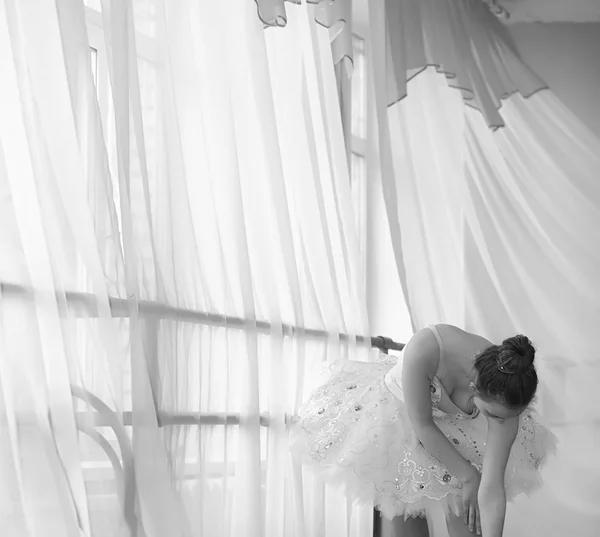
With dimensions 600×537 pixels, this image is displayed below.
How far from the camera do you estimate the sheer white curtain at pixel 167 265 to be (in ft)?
4.14

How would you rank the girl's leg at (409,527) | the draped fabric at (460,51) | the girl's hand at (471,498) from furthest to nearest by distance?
1. the draped fabric at (460,51)
2. the girl's leg at (409,527)
3. the girl's hand at (471,498)

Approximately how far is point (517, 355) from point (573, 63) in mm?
2313

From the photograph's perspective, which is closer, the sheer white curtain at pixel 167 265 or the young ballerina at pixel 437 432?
the sheer white curtain at pixel 167 265

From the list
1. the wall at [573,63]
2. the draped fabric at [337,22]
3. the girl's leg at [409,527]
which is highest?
the wall at [573,63]

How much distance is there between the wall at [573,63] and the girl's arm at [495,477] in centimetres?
224

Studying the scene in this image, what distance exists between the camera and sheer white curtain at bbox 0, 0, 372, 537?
126 centimetres

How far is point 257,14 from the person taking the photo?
1.89 meters

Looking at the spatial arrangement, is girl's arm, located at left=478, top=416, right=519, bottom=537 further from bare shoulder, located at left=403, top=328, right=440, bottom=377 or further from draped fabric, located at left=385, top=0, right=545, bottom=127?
draped fabric, located at left=385, top=0, right=545, bottom=127

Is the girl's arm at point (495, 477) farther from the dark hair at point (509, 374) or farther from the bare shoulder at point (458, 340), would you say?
the bare shoulder at point (458, 340)

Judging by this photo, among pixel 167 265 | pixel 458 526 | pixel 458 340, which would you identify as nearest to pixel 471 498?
pixel 458 526

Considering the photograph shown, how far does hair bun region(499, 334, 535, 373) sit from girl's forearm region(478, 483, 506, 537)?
0.81ft

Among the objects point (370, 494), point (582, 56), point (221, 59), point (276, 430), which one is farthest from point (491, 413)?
point (582, 56)

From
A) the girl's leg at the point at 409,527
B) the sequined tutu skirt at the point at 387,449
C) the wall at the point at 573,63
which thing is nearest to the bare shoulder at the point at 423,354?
the sequined tutu skirt at the point at 387,449

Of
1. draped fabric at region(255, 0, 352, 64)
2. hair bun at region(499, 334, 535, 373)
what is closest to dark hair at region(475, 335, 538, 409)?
hair bun at region(499, 334, 535, 373)
